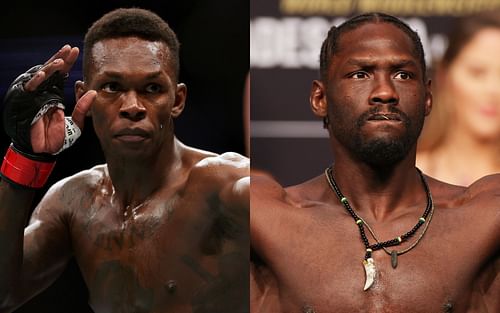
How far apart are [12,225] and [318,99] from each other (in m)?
0.90

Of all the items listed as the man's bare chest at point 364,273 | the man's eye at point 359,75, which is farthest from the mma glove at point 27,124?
the man's eye at point 359,75

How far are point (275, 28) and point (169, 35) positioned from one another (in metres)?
0.30

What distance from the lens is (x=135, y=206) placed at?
2262 mm

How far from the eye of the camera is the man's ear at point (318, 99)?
222 cm

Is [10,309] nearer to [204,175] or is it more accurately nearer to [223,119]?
[204,175]

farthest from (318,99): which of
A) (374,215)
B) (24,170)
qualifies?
(24,170)

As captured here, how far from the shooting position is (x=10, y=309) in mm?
2246

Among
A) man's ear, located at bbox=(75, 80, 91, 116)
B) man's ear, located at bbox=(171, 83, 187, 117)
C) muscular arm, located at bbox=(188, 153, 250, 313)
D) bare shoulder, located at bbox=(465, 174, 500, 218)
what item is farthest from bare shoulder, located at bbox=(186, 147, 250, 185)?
bare shoulder, located at bbox=(465, 174, 500, 218)

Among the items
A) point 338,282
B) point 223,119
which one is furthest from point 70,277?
point 338,282

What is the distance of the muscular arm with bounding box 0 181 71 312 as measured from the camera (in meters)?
2.14

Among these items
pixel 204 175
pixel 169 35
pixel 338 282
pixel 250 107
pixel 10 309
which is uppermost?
pixel 169 35

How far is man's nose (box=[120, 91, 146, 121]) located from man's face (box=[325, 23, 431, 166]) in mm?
527

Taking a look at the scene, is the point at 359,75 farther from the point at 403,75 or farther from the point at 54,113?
the point at 54,113

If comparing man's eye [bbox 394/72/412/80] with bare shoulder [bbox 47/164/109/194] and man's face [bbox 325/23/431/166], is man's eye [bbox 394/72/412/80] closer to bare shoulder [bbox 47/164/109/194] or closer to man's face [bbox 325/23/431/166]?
man's face [bbox 325/23/431/166]
